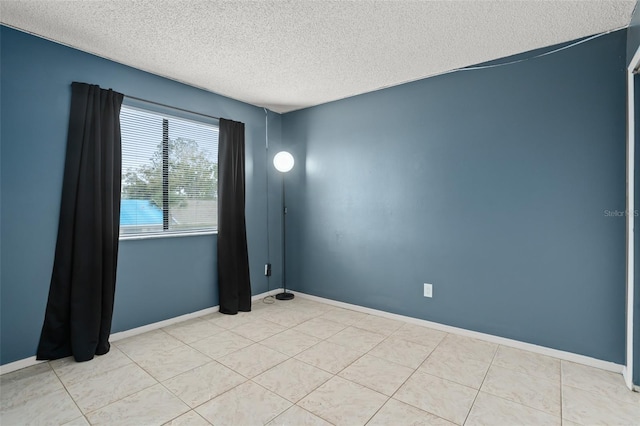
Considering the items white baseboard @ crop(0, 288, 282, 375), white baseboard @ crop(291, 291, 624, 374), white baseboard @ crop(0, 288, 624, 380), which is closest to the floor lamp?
white baseboard @ crop(0, 288, 282, 375)

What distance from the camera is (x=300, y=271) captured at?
4191 millimetres

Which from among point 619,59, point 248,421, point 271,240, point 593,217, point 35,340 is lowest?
point 248,421

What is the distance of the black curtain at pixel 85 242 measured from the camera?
2.42 meters

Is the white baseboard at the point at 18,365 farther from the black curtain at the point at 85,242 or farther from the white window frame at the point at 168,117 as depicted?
the white window frame at the point at 168,117

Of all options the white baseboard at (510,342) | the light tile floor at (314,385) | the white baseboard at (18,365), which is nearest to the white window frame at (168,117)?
the light tile floor at (314,385)

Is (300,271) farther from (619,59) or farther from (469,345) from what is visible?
(619,59)

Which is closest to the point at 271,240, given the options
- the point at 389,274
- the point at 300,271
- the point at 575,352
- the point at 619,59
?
the point at 300,271

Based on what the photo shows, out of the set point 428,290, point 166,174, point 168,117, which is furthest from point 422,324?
point 168,117

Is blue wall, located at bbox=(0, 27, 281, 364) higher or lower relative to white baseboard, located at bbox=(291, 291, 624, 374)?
higher

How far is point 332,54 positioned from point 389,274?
2224 millimetres

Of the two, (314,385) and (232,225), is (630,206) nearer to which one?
(314,385)

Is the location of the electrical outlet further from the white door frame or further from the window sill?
the window sill

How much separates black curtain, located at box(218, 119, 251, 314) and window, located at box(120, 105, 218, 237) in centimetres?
14

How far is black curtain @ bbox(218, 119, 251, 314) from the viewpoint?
3.51m
